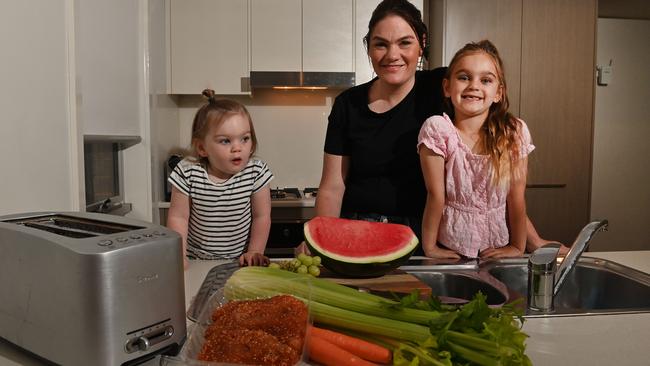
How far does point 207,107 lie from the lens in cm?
195

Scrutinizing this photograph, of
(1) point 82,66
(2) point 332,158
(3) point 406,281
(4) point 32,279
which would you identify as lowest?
(3) point 406,281

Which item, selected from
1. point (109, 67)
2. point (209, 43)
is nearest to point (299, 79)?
point (209, 43)

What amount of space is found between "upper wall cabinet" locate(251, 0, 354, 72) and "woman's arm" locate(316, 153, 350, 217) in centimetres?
144

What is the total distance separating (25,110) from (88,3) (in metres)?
→ 0.74

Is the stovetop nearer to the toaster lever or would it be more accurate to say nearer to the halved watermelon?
the halved watermelon

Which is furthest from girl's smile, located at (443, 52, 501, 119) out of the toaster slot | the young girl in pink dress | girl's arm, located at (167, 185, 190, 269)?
the toaster slot

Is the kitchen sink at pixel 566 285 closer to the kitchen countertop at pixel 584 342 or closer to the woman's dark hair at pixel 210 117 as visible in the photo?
the kitchen countertop at pixel 584 342

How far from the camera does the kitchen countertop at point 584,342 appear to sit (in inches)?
34.8

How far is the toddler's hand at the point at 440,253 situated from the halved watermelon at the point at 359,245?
0.23 metres

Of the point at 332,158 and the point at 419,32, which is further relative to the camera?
the point at 332,158

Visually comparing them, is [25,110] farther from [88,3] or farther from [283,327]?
[283,327]

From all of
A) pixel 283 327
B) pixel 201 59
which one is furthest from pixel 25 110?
pixel 201 59

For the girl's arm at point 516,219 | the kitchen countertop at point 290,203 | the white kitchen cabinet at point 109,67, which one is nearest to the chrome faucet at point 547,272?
the girl's arm at point 516,219

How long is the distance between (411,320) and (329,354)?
14cm
